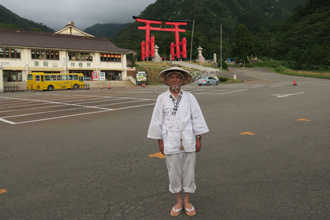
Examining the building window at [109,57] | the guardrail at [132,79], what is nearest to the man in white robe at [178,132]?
the guardrail at [132,79]

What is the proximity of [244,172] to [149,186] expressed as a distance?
1.54 m

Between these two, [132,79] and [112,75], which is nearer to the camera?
[132,79]

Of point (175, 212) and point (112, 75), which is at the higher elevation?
point (112, 75)

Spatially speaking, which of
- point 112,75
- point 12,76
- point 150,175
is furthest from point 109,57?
point 150,175

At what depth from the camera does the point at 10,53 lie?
37906 mm

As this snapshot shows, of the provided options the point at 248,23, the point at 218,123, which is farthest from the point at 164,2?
the point at 218,123

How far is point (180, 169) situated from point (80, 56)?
1739 inches

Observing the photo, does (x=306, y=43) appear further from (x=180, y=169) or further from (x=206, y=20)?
(x=180, y=169)

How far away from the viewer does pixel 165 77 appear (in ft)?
10.8

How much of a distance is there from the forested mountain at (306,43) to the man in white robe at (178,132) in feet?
237

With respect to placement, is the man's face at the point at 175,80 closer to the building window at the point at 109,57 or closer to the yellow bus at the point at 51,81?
the yellow bus at the point at 51,81

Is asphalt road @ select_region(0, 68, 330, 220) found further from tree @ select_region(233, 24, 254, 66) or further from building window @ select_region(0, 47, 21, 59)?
tree @ select_region(233, 24, 254, 66)

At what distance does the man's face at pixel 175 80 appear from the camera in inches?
121

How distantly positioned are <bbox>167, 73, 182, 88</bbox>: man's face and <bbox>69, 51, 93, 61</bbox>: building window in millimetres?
43472
